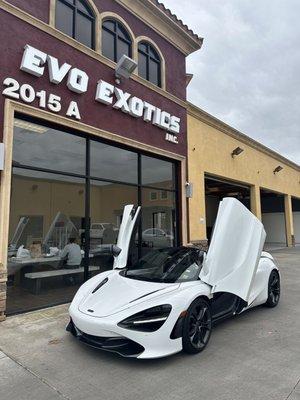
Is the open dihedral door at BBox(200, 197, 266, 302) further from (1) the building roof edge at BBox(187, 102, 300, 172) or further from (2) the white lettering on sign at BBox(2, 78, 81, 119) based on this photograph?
(1) the building roof edge at BBox(187, 102, 300, 172)

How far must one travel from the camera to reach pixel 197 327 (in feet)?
14.0

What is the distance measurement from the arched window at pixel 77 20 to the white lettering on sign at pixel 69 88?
105 cm

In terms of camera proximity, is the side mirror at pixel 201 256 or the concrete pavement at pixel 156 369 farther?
the side mirror at pixel 201 256

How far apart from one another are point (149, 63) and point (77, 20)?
2.61 metres

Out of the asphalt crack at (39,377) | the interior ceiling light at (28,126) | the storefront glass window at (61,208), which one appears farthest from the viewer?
the storefront glass window at (61,208)

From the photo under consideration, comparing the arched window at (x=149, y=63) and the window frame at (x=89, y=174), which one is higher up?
the arched window at (x=149, y=63)

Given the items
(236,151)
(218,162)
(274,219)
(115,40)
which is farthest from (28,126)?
(274,219)

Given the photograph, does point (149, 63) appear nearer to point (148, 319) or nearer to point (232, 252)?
point (232, 252)

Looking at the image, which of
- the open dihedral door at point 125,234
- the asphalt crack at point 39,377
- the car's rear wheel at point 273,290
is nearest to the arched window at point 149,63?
the open dihedral door at point 125,234

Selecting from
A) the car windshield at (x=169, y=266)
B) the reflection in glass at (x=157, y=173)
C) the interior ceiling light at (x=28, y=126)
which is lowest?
the car windshield at (x=169, y=266)

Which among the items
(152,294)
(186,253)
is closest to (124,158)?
(186,253)

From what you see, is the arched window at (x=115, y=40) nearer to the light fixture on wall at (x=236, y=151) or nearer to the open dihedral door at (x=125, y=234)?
the open dihedral door at (x=125, y=234)

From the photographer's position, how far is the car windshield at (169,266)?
188 inches

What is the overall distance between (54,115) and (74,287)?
374 centimetres
